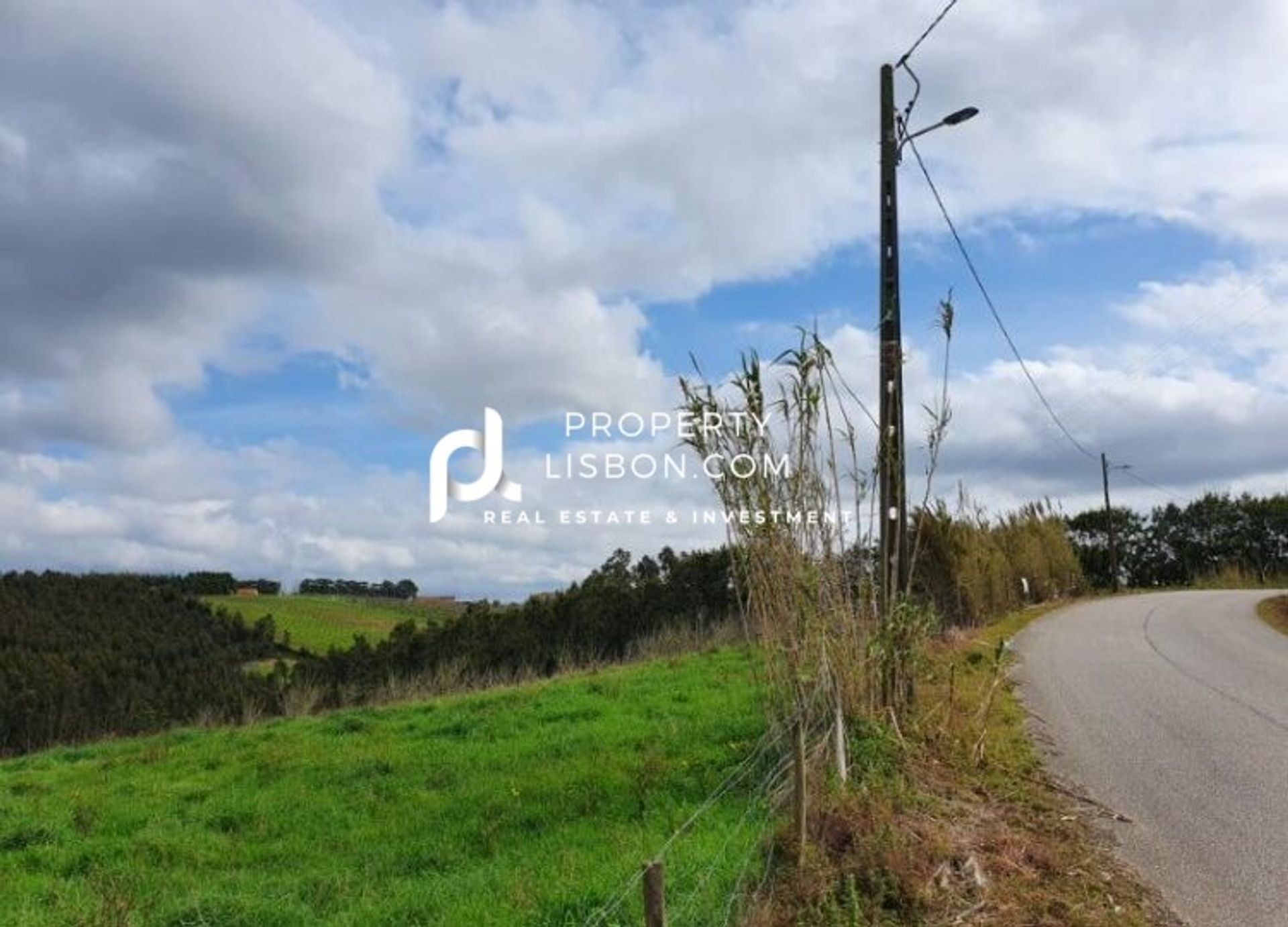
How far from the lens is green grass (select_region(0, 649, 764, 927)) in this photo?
657 centimetres

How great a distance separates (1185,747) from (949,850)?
4893mm

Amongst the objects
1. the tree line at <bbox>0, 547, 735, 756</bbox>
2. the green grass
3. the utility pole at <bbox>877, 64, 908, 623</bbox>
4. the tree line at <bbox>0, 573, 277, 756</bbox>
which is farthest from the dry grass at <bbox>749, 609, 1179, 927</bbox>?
the tree line at <bbox>0, 573, 277, 756</bbox>

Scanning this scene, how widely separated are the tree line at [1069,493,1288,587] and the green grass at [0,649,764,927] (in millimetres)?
33176

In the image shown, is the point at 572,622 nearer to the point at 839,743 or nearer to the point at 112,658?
the point at 112,658

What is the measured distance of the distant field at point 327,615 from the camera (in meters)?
48.0

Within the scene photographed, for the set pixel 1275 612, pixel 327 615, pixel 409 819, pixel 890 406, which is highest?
pixel 890 406

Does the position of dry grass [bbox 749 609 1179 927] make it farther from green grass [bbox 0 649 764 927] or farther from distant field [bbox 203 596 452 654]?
distant field [bbox 203 596 452 654]

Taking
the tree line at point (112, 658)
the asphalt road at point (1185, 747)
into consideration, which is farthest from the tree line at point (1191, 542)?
the tree line at point (112, 658)

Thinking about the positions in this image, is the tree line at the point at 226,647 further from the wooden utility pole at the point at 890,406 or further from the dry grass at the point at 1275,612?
the wooden utility pole at the point at 890,406

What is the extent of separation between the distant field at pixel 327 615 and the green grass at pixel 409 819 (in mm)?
32251

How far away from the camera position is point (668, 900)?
Result: 223 inches

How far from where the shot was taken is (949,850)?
20.9 ft

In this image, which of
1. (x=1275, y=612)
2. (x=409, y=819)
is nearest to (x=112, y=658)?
(x=1275, y=612)

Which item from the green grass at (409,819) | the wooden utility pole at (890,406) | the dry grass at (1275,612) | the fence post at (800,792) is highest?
the wooden utility pole at (890,406)
